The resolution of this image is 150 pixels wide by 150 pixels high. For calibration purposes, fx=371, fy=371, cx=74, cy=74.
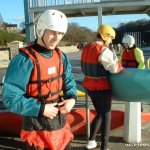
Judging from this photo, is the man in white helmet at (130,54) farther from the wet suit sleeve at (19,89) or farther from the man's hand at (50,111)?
the wet suit sleeve at (19,89)

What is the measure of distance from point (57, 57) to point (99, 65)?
5.50 ft

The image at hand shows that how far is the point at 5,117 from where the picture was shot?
19.0ft

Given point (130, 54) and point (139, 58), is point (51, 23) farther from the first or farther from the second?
point (130, 54)

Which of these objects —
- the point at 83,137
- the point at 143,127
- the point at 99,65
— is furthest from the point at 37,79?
the point at 143,127

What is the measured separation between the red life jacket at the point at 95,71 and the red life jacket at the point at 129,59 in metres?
2.45

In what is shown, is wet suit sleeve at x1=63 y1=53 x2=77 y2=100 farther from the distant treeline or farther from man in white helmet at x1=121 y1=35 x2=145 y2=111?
the distant treeline

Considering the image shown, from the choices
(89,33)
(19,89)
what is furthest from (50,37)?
A: (89,33)

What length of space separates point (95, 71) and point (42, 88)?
185 cm

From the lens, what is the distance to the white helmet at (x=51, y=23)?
8.47 feet

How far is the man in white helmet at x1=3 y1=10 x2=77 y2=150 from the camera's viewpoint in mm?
2496

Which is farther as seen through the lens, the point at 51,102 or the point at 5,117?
the point at 5,117

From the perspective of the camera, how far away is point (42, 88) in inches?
104

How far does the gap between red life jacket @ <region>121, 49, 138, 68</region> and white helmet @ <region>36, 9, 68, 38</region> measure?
4.31 meters

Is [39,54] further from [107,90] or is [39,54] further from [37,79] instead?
[107,90]
